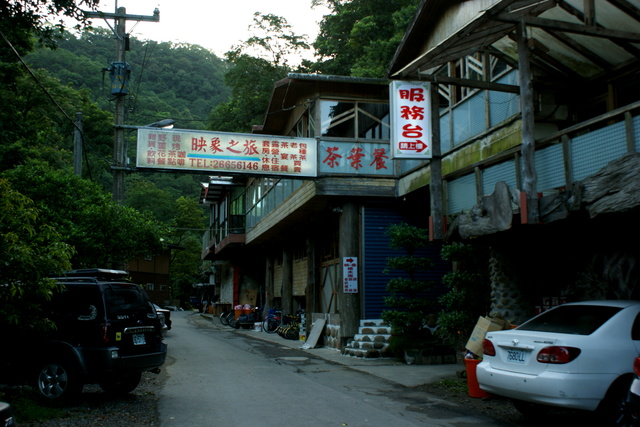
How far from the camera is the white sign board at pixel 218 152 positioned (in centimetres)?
1515

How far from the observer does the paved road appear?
772 centimetres

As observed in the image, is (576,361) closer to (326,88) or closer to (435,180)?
(435,180)

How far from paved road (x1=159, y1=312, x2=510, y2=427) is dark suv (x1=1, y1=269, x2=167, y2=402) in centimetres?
98

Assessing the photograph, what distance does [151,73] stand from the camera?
198 ft

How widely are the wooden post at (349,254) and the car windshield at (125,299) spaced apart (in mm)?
7526

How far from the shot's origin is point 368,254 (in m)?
16.8

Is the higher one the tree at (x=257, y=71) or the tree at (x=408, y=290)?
the tree at (x=257, y=71)

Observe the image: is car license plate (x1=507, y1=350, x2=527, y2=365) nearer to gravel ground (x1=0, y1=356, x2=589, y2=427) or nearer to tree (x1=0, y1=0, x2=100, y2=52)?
gravel ground (x1=0, y1=356, x2=589, y2=427)

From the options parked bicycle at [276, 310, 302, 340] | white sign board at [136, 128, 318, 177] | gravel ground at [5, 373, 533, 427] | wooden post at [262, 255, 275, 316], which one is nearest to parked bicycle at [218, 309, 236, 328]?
wooden post at [262, 255, 275, 316]

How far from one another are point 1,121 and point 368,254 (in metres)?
14.0

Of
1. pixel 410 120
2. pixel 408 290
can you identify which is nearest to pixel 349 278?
pixel 408 290

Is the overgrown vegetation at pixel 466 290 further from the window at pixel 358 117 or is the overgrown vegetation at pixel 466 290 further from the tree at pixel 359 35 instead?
the tree at pixel 359 35

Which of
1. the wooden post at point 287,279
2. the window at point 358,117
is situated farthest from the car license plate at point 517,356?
the wooden post at point 287,279

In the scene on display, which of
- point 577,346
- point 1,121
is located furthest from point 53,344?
point 1,121
